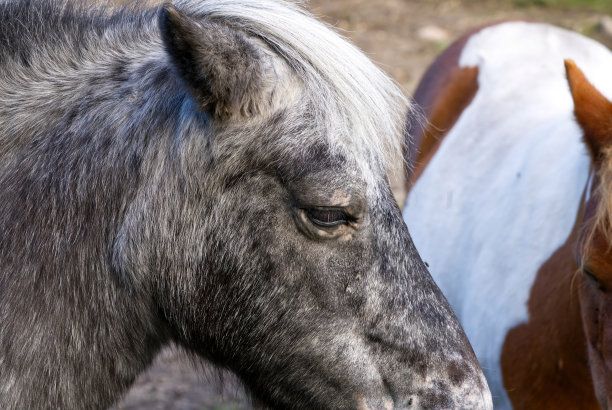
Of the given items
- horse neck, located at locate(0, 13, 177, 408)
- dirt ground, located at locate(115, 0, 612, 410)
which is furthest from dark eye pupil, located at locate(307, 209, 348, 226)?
dirt ground, located at locate(115, 0, 612, 410)

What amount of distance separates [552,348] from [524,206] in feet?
2.23

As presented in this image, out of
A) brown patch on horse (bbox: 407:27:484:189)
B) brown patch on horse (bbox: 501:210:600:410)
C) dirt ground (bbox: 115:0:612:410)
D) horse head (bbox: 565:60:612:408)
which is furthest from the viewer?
dirt ground (bbox: 115:0:612:410)

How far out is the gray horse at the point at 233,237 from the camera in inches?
76.0

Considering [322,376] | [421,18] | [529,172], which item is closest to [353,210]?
[322,376]

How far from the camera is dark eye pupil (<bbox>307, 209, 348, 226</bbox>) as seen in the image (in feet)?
6.23

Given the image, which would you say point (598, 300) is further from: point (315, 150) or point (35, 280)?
point (35, 280)

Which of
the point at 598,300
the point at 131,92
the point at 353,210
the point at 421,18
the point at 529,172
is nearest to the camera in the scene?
the point at 353,210

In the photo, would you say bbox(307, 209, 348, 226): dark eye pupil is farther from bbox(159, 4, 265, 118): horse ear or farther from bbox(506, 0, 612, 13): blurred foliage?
bbox(506, 0, 612, 13): blurred foliage

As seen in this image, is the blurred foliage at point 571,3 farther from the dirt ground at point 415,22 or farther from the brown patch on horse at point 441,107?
the brown patch on horse at point 441,107

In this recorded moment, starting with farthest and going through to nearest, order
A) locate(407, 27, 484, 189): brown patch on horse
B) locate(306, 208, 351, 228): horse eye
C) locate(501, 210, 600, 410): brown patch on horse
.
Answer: locate(407, 27, 484, 189): brown patch on horse, locate(501, 210, 600, 410): brown patch on horse, locate(306, 208, 351, 228): horse eye

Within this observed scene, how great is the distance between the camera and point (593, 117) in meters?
2.31

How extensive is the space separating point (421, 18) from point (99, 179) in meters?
8.44

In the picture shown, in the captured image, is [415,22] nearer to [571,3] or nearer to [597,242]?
[571,3]

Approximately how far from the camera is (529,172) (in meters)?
3.09
